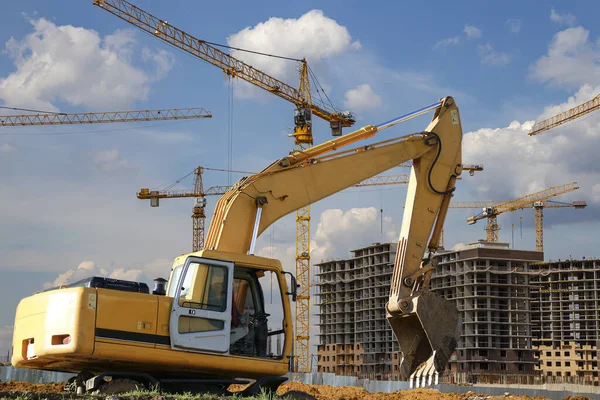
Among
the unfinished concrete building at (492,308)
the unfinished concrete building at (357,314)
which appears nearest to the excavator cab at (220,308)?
the unfinished concrete building at (492,308)

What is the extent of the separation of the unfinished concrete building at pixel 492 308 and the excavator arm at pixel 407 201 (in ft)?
252

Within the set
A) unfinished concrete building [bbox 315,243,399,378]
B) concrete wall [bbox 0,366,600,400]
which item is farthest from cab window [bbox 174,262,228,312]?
unfinished concrete building [bbox 315,243,399,378]

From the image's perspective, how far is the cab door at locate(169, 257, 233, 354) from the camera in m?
11.9

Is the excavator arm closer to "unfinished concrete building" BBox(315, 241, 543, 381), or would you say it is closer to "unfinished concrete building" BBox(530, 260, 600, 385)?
"unfinished concrete building" BBox(315, 241, 543, 381)

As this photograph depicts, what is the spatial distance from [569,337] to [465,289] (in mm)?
35722

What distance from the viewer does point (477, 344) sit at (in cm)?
9212

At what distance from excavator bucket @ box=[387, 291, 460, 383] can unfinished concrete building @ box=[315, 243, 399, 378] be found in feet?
287

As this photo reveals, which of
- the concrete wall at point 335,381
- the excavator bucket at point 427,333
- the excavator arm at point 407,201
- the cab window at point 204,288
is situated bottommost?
the concrete wall at point 335,381

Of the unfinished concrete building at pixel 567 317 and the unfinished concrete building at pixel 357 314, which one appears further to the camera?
the unfinished concrete building at pixel 567 317

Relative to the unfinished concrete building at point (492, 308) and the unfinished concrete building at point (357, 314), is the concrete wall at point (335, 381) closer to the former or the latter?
the unfinished concrete building at point (492, 308)

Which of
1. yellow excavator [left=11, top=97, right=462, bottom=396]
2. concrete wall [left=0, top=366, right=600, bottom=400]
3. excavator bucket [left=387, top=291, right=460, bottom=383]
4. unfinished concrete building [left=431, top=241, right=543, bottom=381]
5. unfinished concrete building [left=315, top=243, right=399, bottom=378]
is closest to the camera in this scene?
yellow excavator [left=11, top=97, right=462, bottom=396]

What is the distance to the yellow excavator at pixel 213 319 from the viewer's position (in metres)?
11.5

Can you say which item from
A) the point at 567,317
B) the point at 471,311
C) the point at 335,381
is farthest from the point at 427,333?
the point at 567,317

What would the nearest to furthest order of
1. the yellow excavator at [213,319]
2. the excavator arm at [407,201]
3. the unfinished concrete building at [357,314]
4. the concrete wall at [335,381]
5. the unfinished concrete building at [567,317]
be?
the yellow excavator at [213,319], the excavator arm at [407,201], the concrete wall at [335,381], the unfinished concrete building at [357,314], the unfinished concrete building at [567,317]
